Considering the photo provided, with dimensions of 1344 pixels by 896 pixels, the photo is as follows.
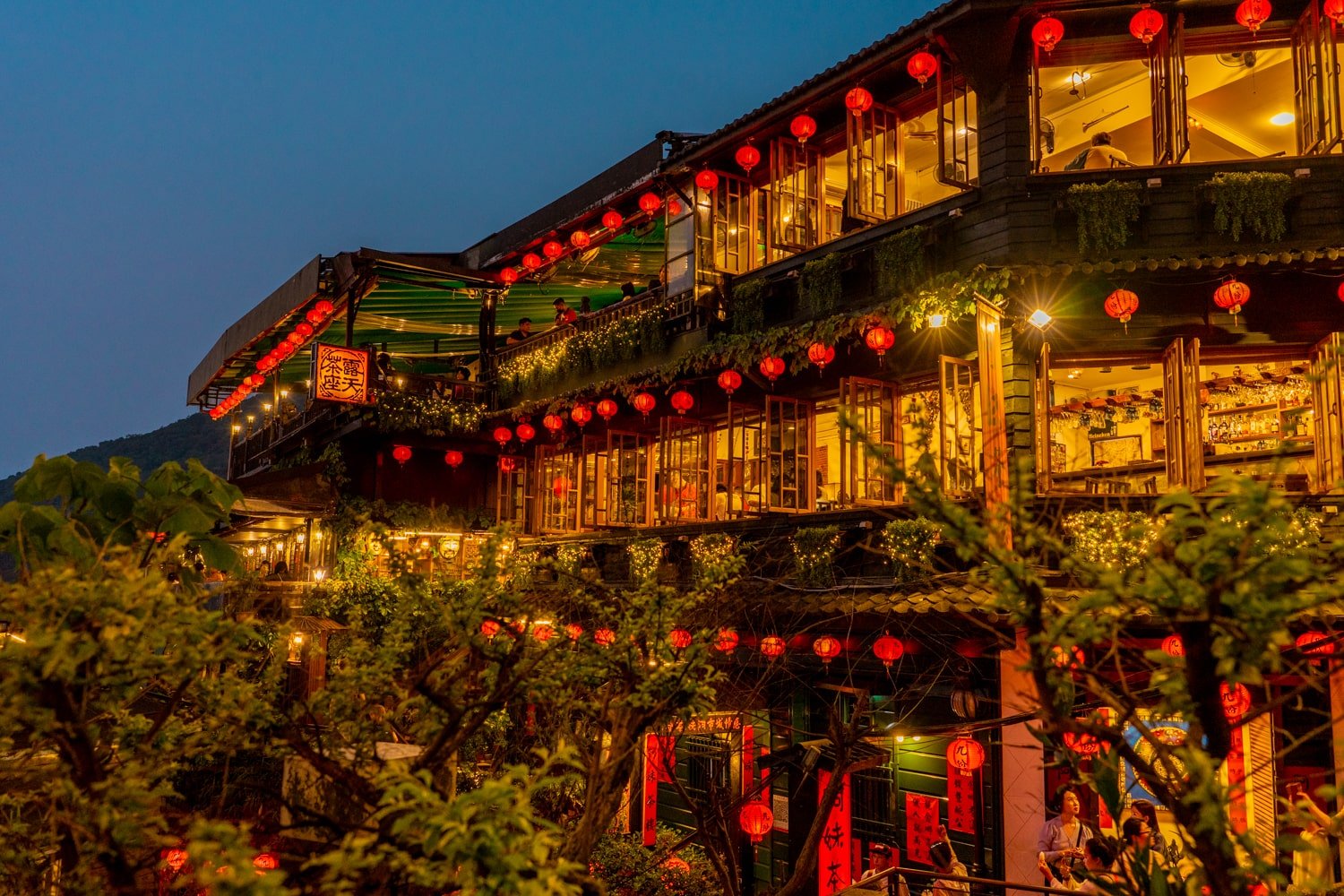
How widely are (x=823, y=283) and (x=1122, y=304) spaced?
378 centimetres

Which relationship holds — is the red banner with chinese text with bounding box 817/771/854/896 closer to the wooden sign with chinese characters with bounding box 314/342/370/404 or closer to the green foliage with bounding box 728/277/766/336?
the green foliage with bounding box 728/277/766/336

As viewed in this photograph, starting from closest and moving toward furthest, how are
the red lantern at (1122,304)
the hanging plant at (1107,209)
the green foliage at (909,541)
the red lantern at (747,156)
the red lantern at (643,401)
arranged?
the red lantern at (1122,304) → the hanging plant at (1107,209) → the green foliage at (909,541) → the red lantern at (747,156) → the red lantern at (643,401)

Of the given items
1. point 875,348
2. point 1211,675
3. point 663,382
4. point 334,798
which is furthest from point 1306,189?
point 334,798

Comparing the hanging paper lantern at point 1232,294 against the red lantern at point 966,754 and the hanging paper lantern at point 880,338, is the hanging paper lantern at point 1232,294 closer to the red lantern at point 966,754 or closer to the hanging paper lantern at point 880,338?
the hanging paper lantern at point 880,338

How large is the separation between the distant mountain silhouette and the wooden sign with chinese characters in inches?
889

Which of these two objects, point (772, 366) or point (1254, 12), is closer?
point (1254, 12)

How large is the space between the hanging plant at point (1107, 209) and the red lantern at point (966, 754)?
5212 millimetres

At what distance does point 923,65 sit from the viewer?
1169cm

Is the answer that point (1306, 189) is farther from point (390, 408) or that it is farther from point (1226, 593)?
point (390, 408)

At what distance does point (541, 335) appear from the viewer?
62.3ft

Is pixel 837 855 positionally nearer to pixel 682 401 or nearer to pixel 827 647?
pixel 827 647

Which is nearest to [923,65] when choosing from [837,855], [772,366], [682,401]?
[772,366]

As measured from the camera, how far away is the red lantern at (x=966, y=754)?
10.6 m

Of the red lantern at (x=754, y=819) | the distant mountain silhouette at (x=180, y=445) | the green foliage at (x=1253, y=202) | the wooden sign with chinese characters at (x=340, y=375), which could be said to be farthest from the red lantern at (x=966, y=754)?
the distant mountain silhouette at (x=180, y=445)
